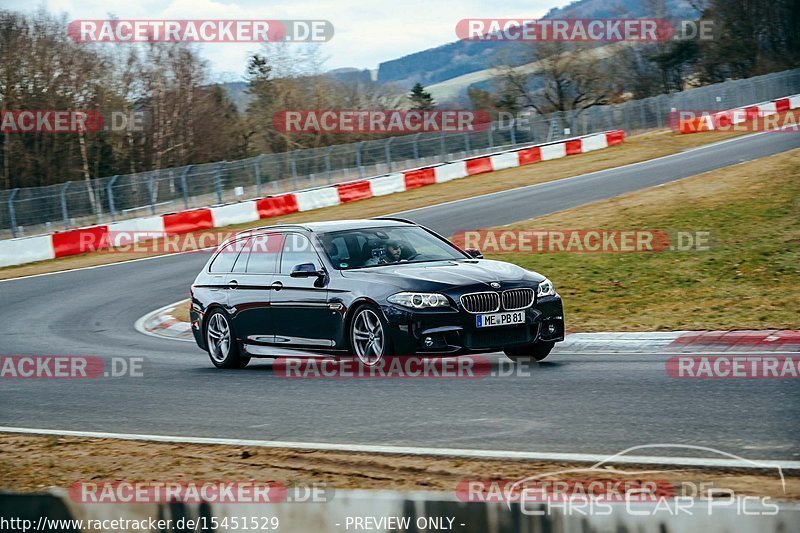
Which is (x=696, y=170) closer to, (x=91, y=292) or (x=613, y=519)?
(x=91, y=292)

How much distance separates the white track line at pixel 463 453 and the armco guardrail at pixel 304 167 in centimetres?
2603

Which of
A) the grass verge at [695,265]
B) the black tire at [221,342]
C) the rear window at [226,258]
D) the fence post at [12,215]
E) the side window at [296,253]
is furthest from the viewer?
the fence post at [12,215]

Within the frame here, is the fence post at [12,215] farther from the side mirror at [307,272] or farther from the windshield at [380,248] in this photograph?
the side mirror at [307,272]

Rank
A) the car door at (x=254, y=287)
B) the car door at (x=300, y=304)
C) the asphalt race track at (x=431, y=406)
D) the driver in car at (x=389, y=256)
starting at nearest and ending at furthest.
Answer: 1. the asphalt race track at (x=431, y=406)
2. the car door at (x=300, y=304)
3. the driver in car at (x=389, y=256)
4. the car door at (x=254, y=287)

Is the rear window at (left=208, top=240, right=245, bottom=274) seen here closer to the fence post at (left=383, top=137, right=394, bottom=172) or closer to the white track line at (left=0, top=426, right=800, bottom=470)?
the white track line at (left=0, top=426, right=800, bottom=470)

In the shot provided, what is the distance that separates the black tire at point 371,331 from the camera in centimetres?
1006

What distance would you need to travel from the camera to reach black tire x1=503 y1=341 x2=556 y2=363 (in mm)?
10367

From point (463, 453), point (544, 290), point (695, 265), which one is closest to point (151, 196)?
point (695, 265)

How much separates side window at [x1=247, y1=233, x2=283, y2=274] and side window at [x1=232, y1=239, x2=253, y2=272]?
60 millimetres

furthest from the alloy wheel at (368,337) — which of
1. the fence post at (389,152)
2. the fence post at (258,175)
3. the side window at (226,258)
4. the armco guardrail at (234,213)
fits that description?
the fence post at (389,152)

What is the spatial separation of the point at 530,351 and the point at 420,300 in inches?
56.2

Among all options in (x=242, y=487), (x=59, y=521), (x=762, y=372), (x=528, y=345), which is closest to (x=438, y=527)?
(x=59, y=521)

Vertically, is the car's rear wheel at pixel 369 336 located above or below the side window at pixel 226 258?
below

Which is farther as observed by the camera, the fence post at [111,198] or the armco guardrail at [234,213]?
the fence post at [111,198]
